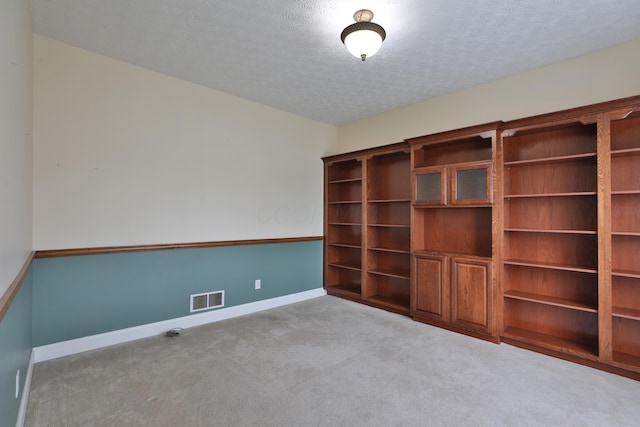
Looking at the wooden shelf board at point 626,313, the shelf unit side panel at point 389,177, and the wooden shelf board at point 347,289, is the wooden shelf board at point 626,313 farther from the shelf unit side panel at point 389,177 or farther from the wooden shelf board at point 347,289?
the wooden shelf board at point 347,289

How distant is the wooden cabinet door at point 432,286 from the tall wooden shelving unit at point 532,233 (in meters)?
0.01

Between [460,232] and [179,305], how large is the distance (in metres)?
3.20

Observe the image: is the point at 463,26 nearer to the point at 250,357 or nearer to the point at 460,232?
the point at 460,232

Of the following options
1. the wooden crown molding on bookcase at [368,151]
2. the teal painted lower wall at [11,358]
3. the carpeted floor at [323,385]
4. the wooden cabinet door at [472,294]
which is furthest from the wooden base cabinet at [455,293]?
the teal painted lower wall at [11,358]

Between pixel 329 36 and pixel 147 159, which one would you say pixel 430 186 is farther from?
pixel 147 159

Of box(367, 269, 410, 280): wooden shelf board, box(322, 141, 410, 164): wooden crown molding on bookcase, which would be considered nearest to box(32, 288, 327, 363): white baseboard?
box(367, 269, 410, 280): wooden shelf board

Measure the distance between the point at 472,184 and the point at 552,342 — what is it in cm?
158

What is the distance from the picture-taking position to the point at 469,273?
315 centimetres

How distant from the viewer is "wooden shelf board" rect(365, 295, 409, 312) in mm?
3803

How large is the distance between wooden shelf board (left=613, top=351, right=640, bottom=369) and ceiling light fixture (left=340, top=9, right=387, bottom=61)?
3.04 metres

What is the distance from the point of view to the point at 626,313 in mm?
2408

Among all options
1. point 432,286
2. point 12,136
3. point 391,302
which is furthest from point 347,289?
point 12,136

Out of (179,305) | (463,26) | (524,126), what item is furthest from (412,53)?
(179,305)

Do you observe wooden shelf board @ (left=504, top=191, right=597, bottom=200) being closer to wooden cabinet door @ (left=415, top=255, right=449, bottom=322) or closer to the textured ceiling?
wooden cabinet door @ (left=415, top=255, right=449, bottom=322)
